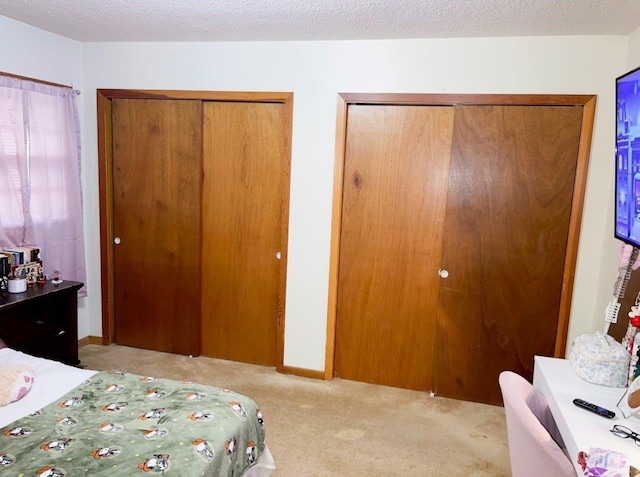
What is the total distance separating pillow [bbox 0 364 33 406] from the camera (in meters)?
1.90

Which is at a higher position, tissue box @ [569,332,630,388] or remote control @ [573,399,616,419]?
tissue box @ [569,332,630,388]

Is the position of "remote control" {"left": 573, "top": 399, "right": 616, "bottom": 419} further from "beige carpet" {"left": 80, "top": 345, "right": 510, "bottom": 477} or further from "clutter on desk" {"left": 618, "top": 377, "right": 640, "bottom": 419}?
"beige carpet" {"left": 80, "top": 345, "right": 510, "bottom": 477}

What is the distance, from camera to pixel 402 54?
9.93 ft

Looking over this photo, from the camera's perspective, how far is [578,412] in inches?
65.4

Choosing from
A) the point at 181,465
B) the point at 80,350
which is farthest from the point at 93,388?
the point at 80,350

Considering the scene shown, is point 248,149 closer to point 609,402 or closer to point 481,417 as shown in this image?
point 481,417

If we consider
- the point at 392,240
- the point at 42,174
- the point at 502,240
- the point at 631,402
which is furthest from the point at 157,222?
the point at 631,402

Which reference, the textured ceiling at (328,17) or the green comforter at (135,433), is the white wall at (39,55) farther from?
the green comforter at (135,433)

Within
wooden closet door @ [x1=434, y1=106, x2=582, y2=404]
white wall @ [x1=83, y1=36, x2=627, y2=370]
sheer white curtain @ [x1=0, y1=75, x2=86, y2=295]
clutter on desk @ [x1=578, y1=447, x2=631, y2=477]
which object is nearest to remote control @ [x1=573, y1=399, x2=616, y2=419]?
clutter on desk @ [x1=578, y1=447, x2=631, y2=477]

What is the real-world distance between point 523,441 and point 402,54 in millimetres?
2363

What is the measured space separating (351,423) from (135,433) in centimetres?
148

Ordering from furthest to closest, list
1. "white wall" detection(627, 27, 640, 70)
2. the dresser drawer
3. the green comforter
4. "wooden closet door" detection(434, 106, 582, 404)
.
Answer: "wooden closet door" detection(434, 106, 582, 404) → the dresser drawer → "white wall" detection(627, 27, 640, 70) → the green comforter

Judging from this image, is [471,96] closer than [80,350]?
Yes

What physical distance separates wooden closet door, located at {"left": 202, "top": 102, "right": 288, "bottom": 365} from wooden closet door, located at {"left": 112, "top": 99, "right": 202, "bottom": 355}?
103mm
